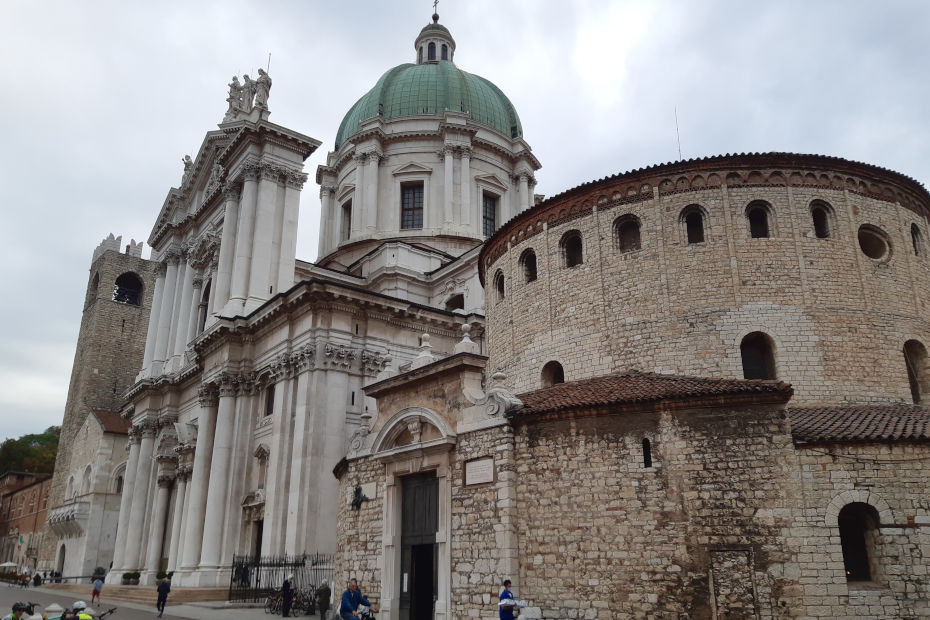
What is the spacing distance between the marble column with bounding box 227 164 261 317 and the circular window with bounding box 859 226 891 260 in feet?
81.6

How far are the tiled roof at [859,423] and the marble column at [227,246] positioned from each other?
2704 centimetres

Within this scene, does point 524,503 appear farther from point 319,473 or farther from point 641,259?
point 319,473

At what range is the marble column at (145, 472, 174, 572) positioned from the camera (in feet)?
121

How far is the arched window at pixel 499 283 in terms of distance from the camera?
920 inches

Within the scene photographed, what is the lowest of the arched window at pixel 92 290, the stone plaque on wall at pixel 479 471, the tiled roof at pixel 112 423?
the stone plaque on wall at pixel 479 471

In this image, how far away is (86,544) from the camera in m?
48.3

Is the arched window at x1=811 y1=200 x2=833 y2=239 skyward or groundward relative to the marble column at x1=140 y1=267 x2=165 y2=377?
groundward

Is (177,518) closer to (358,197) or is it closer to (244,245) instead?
(244,245)

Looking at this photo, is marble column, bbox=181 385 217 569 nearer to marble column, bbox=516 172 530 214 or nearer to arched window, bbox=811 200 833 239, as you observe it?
marble column, bbox=516 172 530 214

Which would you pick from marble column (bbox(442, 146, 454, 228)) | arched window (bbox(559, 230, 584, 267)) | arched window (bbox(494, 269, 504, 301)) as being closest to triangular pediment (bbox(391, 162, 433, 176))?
marble column (bbox(442, 146, 454, 228))

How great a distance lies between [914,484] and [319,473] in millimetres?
19727

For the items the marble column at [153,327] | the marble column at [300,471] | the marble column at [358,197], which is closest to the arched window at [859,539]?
the marble column at [300,471]

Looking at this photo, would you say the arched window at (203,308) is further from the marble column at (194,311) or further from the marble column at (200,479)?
the marble column at (200,479)

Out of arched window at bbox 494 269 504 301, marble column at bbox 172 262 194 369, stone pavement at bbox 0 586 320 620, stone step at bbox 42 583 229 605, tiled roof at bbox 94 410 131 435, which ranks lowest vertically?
stone pavement at bbox 0 586 320 620
